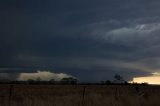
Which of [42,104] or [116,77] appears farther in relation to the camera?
[116,77]

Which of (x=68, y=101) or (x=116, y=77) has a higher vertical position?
(x=116, y=77)

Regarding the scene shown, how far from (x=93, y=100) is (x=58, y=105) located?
13.4 ft

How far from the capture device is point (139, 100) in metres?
29.7

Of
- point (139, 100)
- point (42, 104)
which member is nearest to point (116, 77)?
point (139, 100)

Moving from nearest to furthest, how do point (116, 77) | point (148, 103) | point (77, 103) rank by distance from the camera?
1. point (77, 103)
2. point (148, 103)
3. point (116, 77)

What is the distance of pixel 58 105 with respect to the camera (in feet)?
77.5

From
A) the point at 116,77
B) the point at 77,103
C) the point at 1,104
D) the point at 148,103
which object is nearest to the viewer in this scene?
the point at 1,104

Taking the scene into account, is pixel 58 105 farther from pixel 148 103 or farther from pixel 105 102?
pixel 148 103

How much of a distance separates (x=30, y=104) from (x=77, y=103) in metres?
3.73

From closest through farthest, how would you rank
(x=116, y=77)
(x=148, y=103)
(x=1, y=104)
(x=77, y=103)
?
(x=1, y=104)
(x=77, y=103)
(x=148, y=103)
(x=116, y=77)

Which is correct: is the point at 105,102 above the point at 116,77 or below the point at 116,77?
below

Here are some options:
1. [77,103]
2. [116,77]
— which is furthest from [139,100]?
[116,77]

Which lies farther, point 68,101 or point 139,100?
point 139,100

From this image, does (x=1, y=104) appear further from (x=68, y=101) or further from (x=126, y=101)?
(x=126, y=101)
